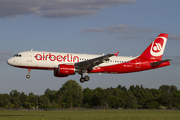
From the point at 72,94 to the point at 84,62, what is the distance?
10196cm

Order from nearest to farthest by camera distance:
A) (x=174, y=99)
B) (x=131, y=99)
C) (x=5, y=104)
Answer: (x=174, y=99)
(x=131, y=99)
(x=5, y=104)

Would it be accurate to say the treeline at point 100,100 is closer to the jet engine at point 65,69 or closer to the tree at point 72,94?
the tree at point 72,94

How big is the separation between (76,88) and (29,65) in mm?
105754

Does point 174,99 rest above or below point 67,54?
below

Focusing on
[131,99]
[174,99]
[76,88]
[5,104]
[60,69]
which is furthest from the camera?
[76,88]

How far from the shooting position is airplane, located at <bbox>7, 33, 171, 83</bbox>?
52.2 m

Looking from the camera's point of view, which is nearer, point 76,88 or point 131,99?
point 131,99

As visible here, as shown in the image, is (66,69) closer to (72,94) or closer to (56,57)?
(56,57)

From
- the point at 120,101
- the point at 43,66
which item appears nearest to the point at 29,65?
the point at 43,66

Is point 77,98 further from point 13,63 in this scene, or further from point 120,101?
point 13,63

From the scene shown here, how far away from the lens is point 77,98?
149375mm
